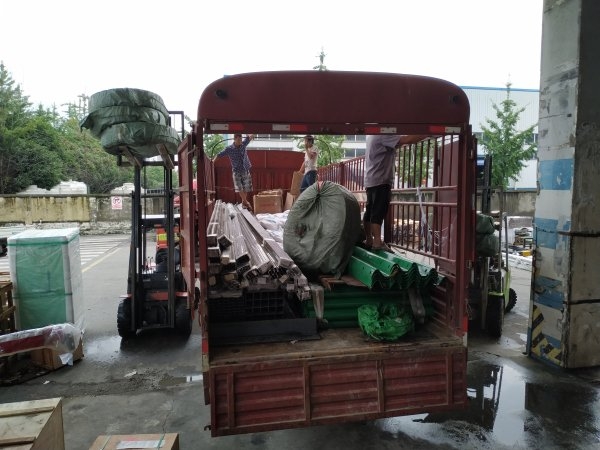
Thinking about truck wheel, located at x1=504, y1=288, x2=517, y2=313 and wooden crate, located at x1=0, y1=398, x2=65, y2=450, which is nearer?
wooden crate, located at x1=0, y1=398, x2=65, y2=450

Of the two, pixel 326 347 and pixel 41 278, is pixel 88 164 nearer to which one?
pixel 41 278

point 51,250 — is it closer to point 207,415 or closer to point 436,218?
point 207,415

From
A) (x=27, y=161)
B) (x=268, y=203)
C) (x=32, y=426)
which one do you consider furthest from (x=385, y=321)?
(x=27, y=161)

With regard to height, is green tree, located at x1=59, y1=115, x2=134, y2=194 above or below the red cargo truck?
above

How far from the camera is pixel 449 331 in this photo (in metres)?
3.54

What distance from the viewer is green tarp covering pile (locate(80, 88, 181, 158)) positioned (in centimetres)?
427

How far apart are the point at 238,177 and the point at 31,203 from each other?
639 inches

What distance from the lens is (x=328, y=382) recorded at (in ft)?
10.1

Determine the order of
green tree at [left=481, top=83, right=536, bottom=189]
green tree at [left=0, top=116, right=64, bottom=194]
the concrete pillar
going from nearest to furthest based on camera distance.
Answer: the concrete pillar, green tree at [left=481, top=83, right=536, bottom=189], green tree at [left=0, top=116, right=64, bottom=194]

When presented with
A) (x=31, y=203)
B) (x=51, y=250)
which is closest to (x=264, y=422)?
(x=51, y=250)

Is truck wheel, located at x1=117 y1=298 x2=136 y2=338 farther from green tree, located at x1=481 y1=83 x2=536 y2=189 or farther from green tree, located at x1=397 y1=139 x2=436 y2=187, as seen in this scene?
green tree, located at x1=481 y1=83 x2=536 y2=189

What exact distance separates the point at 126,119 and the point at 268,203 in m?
5.46

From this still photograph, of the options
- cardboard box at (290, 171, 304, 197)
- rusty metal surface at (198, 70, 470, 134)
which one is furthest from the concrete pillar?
cardboard box at (290, 171, 304, 197)

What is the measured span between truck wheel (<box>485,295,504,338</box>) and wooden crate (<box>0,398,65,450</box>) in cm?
574
